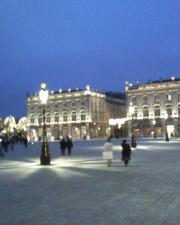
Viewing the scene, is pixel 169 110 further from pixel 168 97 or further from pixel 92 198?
pixel 92 198

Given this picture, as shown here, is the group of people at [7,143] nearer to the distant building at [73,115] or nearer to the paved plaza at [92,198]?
the paved plaza at [92,198]

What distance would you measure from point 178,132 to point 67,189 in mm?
87391

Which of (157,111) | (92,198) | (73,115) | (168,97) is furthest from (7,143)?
(73,115)

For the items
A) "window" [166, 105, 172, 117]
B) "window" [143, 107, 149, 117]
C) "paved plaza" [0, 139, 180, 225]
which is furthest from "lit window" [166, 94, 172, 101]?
"paved plaza" [0, 139, 180, 225]

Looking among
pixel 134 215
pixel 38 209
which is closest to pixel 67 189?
pixel 38 209

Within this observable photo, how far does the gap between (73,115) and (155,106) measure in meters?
22.1

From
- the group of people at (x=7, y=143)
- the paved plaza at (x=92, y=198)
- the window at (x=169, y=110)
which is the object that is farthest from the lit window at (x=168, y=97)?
the paved plaza at (x=92, y=198)

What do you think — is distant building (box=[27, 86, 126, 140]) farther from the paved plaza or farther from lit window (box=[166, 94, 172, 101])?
the paved plaza

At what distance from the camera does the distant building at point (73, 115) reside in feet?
371

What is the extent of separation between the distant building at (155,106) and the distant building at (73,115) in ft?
41.1

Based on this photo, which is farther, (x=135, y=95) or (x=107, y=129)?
(x=107, y=129)

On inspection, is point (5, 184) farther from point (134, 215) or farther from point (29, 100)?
point (29, 100)

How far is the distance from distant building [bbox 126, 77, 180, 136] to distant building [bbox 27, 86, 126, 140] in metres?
12.5

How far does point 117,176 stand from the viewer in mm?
15352
